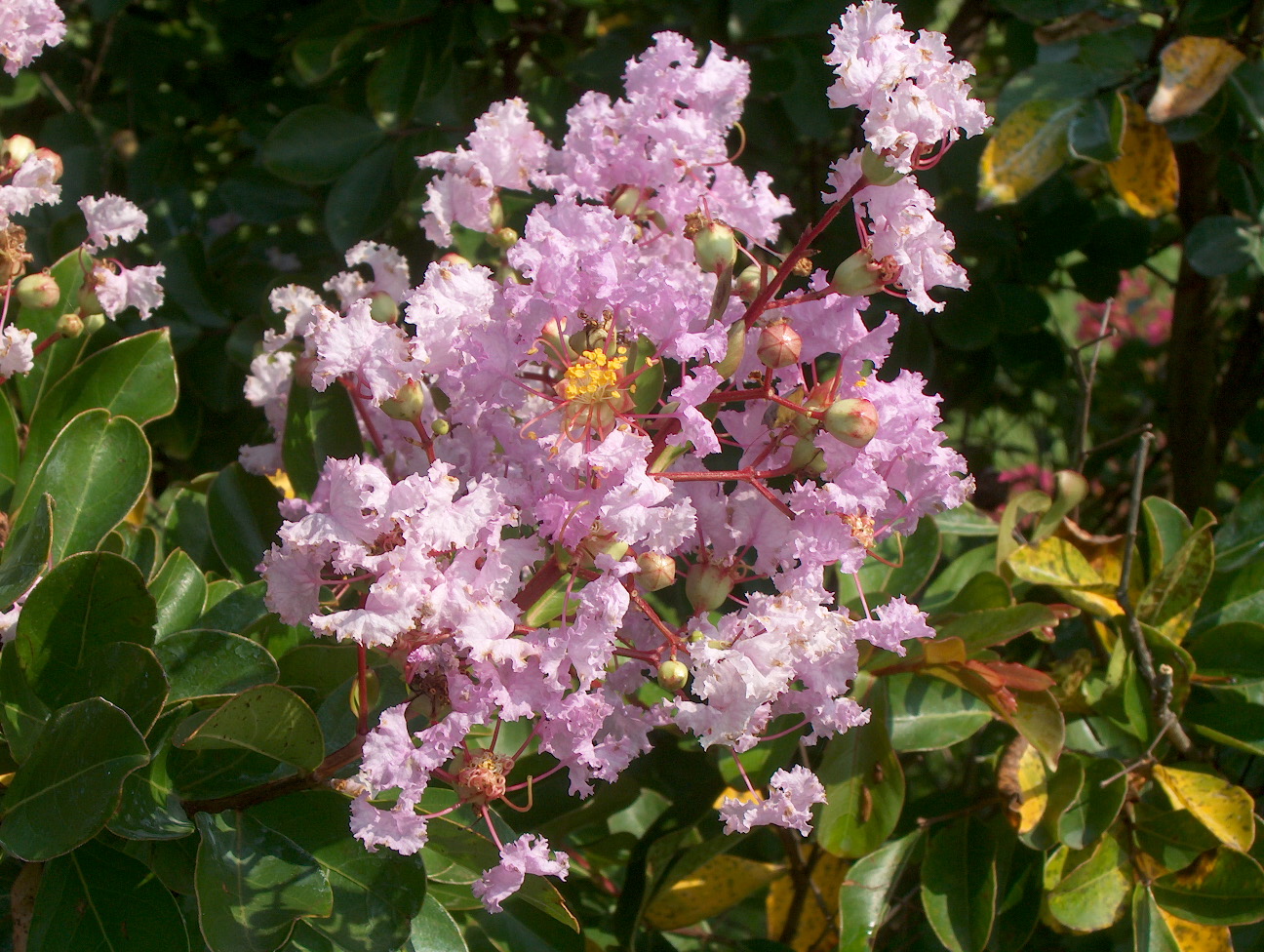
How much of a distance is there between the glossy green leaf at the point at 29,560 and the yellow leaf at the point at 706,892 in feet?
2.56

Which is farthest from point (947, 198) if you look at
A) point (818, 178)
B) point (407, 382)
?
point (407, 382)

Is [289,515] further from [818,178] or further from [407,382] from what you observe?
[818,178]

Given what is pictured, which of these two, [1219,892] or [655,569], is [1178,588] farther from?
[655,569]

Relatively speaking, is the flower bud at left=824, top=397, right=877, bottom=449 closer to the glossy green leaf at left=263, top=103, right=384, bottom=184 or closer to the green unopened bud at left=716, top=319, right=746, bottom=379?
the green unopened bud at left=716, top=319, right=746, bottom=379

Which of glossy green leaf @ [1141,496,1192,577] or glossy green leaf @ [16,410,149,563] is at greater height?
glossy green leaf @ [16,410,149,563]

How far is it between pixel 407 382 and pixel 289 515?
0.16m

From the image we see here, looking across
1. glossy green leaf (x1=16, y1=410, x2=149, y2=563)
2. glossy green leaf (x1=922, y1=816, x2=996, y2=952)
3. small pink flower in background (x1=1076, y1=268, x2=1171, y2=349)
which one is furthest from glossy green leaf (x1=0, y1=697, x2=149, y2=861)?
small pink flower in background (x1=1076, y1=268, x2=1171, y2=349)

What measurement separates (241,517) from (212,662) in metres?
0.28

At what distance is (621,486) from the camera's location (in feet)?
2.60

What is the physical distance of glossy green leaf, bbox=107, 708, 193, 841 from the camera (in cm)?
86

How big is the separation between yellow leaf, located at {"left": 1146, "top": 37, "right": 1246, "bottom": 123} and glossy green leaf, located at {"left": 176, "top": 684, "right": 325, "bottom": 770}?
1.27 m

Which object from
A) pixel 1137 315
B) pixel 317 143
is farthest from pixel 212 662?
pixel 1137 315

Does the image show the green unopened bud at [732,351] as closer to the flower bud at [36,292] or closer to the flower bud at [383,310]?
the flower bud at [383,310]

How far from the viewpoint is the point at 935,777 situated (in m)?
2.38
